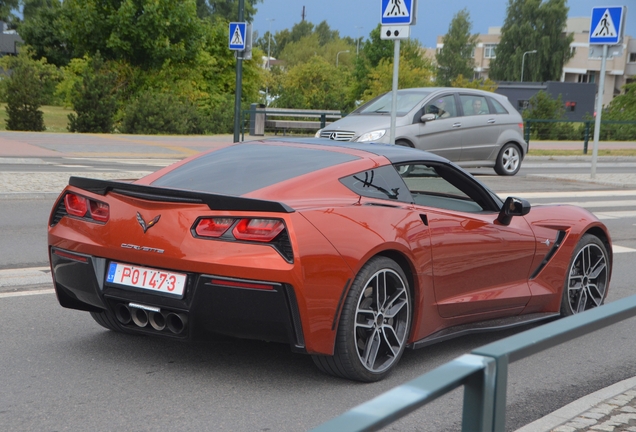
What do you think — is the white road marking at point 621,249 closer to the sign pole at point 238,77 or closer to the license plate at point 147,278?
the license plate at point 147,278

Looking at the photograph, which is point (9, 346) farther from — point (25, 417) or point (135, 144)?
point (135, 144)

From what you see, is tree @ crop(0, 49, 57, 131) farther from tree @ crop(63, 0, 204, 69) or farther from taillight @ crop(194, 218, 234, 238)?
taillight @ crop(194, 218, 234, 238)

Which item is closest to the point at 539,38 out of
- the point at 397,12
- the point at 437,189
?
the point at 397,12

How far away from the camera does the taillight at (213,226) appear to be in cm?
451

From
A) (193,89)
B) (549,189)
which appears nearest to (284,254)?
(549,189)

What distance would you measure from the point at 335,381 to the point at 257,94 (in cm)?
4008

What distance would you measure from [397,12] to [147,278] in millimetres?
10100

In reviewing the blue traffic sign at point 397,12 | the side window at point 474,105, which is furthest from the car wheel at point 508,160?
the blue traffic sign at point 397,12

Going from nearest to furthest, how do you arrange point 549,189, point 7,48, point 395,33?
1. point 395,33
2. point 549,189
3. point 7,48

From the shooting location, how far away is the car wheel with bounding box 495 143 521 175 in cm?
1898

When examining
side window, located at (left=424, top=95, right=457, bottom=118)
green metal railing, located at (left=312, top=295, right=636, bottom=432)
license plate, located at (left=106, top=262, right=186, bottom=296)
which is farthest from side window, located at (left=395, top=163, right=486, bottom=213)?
side window, located at (left=424, top=95, right=457, bottom=118)

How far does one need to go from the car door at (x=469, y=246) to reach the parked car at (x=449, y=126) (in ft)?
34.8

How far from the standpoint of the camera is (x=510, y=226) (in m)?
5.90

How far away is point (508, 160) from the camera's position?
754 inches
